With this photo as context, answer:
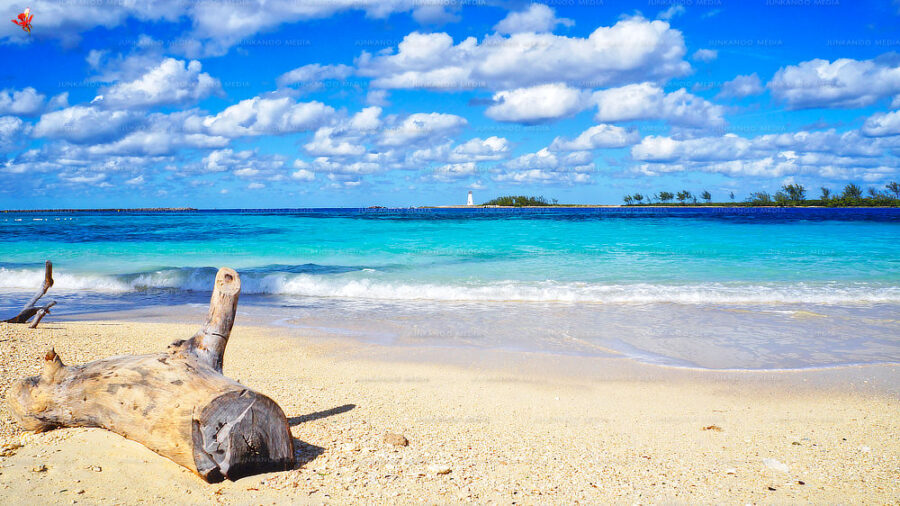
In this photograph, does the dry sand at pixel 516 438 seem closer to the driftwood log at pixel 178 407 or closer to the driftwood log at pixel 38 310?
the driftwood log at pixel 178 407

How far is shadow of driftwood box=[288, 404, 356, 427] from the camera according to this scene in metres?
4.74

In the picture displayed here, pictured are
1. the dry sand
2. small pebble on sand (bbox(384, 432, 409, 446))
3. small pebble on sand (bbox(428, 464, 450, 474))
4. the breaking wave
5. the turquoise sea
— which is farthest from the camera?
the breaking wave

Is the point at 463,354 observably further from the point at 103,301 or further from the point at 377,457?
the point at 103,301

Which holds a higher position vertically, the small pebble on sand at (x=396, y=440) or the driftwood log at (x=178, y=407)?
the driftwood log at (x=178, y=407)

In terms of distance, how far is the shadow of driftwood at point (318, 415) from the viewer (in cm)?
474

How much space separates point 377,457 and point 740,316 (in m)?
9.27

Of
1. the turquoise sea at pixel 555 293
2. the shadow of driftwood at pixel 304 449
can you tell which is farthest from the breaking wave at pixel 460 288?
the shadow of driftwood at pixel 304 449

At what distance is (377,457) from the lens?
402 cm

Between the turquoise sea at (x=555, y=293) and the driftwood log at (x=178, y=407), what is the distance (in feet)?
16.1

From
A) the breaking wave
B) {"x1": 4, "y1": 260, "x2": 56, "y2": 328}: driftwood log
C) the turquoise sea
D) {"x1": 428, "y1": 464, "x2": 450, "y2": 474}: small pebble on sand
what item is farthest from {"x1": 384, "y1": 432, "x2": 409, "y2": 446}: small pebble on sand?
the breaking wave

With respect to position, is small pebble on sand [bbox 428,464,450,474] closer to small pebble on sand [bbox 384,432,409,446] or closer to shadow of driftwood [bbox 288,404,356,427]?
small pebble on sand [bbox 384,432,409,446]

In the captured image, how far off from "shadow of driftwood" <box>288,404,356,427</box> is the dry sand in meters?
0.02

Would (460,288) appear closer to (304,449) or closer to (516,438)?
(516,438)

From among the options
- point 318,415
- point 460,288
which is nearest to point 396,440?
point 318,415
